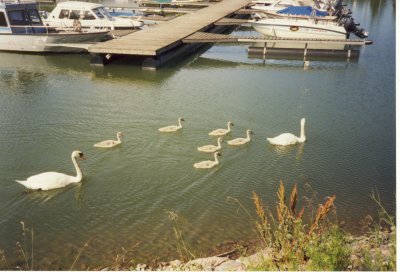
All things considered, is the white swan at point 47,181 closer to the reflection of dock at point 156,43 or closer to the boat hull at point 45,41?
the reflection of dock at point 156,43

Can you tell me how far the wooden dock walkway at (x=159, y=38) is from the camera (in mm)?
24875

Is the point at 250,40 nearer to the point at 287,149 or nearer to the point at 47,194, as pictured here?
the point at 287,149

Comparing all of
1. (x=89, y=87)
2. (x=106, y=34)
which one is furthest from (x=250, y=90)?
(x=106, y=34)

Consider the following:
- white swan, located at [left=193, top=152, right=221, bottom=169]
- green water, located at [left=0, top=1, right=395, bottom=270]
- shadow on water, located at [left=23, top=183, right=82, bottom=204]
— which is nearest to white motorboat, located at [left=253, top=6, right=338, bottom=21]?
green water, located at [left=0, top=1, right=395, bottom=270]

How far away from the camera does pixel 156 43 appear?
2644cm

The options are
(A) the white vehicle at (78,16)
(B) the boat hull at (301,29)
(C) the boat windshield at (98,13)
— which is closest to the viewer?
(A) the white vehicle at (78,16)

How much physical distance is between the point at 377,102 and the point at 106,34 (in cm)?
1921

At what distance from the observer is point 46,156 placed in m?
13.7

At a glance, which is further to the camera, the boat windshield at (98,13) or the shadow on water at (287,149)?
the boat windshield at (98,13)

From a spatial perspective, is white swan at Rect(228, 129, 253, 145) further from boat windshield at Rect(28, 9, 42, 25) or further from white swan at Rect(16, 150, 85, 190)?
boat windshield at Rect(28, 9, 42, 25)

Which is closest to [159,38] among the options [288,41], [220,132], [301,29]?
[288,41]

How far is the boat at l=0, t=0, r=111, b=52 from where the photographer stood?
92.3 feet

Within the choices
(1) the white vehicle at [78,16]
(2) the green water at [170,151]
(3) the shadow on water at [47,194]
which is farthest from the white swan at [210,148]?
(1) the white vehicle at [78,16]

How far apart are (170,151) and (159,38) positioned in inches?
630
